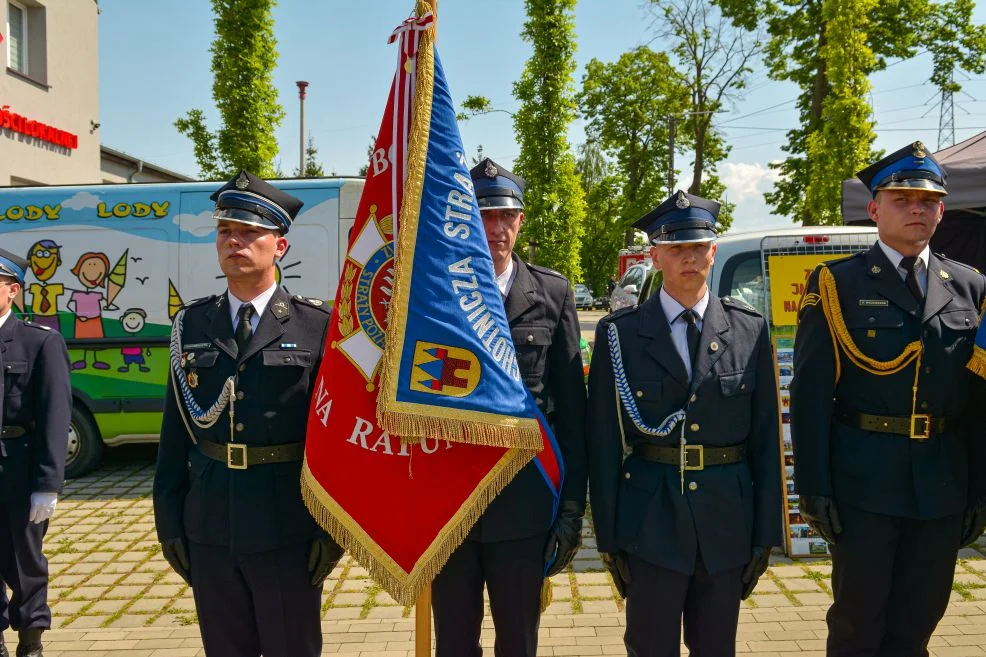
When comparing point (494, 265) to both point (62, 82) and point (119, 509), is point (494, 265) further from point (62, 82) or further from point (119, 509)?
point (62, 82)

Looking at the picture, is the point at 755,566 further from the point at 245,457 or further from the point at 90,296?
the point at 90,296

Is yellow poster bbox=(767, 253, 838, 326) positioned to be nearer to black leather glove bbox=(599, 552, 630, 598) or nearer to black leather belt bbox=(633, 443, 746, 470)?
black leather belt bbox=(633, 443, 746, 470)

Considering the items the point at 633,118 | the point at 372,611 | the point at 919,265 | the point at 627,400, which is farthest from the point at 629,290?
the point at 633,118

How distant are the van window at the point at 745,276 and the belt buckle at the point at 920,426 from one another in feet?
7.56

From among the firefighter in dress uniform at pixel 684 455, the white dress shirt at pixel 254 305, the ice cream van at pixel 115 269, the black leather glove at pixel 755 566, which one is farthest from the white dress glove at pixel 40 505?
the ice cream van at pixel 115 269

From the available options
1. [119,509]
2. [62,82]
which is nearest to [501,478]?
[119,509]

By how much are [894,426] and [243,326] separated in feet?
8.45

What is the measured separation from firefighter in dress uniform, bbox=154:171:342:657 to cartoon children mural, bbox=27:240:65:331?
4782 mm

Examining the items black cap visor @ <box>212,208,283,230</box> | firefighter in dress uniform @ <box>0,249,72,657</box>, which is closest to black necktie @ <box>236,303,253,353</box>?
black cap visor @ <box>212,208,283,230</box>

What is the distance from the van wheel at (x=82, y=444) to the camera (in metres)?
6.98

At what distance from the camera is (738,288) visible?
17.0 feet

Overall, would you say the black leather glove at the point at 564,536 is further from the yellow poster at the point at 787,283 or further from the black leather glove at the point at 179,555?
the yellow poster at the point at 787,283

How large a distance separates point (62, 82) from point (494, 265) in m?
14.0

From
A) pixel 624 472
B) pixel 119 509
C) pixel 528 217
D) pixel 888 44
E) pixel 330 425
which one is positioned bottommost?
pixel 119 509
